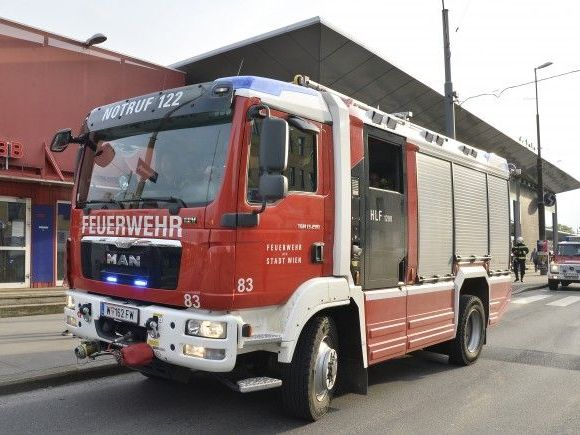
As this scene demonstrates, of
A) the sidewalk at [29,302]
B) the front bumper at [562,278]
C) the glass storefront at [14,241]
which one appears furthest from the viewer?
the front bumper at [562,278]

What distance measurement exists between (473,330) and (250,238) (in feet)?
15.5

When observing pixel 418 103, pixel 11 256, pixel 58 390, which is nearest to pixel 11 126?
pixel 11 256

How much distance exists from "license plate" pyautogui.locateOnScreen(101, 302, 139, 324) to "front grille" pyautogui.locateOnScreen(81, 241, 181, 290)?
21cm

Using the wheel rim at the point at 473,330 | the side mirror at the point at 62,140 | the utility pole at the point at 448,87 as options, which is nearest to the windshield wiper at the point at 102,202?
the side mirror at the point at 62,140

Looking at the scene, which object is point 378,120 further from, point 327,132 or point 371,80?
point 371,80

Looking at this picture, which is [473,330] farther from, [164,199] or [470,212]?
[164,199]

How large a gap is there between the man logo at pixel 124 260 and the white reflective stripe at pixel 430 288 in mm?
2926

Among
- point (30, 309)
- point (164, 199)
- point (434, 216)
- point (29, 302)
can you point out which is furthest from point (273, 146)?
point (29, 302)

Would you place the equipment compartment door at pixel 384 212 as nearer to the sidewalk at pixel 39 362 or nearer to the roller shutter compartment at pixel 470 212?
the roller shutter compartment at pixel 470 212

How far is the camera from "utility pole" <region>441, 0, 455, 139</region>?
13.8 m

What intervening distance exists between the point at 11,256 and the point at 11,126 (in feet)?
9.47

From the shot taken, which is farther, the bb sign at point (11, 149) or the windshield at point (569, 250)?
the windshield at point (569, 250)

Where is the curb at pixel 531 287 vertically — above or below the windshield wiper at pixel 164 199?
below

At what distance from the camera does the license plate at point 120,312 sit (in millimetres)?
4395
